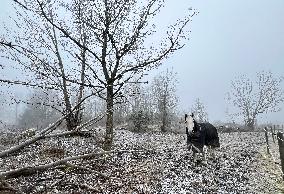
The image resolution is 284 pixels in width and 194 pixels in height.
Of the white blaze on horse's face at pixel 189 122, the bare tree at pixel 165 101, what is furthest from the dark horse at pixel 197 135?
the bare tree at pixel 165 101

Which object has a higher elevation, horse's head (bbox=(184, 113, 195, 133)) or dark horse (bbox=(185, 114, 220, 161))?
horse's head (bbox=(184, 113, 195, 133))

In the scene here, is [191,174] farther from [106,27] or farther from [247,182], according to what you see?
[106,27]

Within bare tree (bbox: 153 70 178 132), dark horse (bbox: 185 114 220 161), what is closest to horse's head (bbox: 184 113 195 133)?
dark horse (bbox: 185 114 220 161)

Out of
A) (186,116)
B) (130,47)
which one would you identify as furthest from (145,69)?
(186,116)

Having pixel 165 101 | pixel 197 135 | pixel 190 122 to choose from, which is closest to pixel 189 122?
pixel 190 122

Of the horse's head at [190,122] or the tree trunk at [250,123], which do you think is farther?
the tree trunk at [250,123]

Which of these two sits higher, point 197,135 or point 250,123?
point 250,123

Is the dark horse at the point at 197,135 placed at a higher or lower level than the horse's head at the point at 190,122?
lower

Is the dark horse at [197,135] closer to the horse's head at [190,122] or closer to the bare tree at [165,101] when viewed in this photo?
the horse's head at [190,122]

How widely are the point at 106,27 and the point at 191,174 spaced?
5.79m

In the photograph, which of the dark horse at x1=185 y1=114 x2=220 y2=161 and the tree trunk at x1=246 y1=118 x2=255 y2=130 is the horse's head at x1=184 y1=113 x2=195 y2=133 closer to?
the dark horse at x1=185 y1=114 x2=220 y2=161

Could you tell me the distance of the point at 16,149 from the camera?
6.75 feet

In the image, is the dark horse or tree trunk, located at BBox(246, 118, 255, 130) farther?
tree trunk, located at BBox(246, 118, 255, 130)

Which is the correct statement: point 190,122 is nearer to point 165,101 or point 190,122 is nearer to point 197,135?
point 197,135
